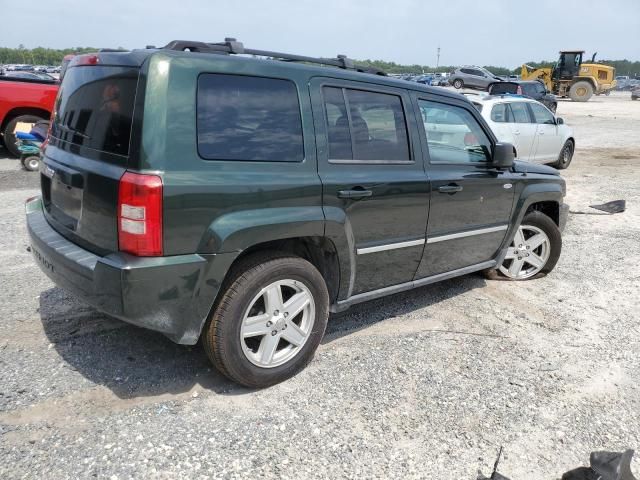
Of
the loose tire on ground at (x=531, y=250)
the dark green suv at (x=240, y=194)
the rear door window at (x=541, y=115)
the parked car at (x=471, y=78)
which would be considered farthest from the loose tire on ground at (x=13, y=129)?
the parked car at (x=471, y=78)

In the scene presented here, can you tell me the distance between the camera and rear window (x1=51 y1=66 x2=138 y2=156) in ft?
8.91

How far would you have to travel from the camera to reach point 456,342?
3945 mm

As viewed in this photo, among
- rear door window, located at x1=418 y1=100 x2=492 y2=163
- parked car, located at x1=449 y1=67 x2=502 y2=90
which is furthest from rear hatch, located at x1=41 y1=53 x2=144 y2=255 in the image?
parked car, located at x1=449 y1=67 x2=502 y2=90

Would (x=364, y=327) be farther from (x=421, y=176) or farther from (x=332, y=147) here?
(x=332, y=147)

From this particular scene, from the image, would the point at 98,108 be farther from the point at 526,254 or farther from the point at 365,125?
the point at 526,254

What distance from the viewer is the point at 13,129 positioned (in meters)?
10.1

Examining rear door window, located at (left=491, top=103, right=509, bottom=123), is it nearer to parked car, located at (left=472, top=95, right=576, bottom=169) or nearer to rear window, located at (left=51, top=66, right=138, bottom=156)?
parked car, located at (left=472, top=95, right=576, bottom=169)

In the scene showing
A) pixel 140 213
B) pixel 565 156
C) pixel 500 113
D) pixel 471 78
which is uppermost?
pixel 471 78

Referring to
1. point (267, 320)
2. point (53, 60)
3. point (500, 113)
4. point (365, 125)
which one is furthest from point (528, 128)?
point (53, 60)

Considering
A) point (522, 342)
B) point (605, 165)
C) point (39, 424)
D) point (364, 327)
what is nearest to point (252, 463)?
point (39, 424)

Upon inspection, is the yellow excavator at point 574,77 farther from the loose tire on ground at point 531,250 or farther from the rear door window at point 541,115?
the loose tire on ground at point 531,250

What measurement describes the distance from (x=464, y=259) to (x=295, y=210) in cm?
194

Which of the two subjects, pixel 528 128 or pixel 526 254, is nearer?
pixel 526 254

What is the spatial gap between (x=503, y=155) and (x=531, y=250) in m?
1.35
